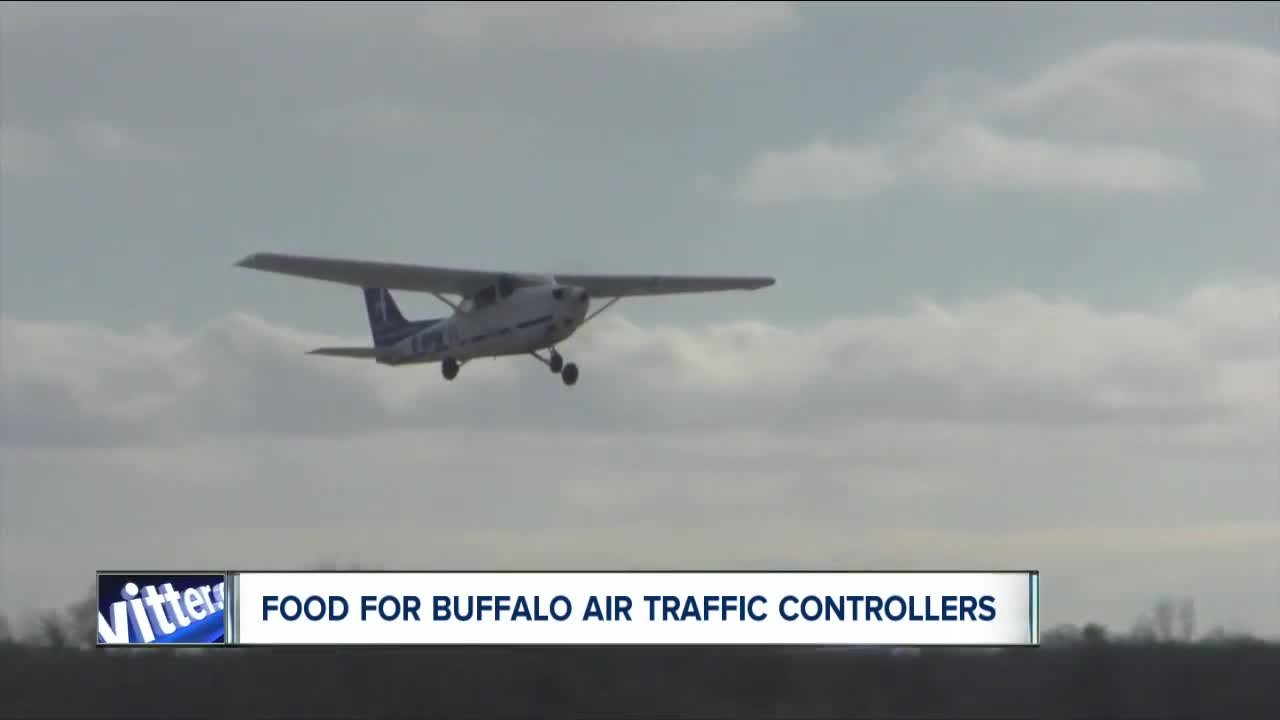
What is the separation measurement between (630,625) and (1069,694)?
8.98 metres

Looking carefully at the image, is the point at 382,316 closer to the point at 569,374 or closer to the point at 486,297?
the point at 486,297

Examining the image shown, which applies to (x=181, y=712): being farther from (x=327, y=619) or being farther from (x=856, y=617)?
(x=856, y=617)

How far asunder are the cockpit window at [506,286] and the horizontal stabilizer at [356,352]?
12.5 feet

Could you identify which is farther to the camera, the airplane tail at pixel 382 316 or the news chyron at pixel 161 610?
the airplane tail at pixel 382 316

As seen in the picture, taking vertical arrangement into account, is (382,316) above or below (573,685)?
above

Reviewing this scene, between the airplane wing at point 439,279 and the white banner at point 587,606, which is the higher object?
the airplane wing at point 439,279

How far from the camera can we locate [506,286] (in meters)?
50.6

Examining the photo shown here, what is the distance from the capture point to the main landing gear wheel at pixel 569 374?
4909cm

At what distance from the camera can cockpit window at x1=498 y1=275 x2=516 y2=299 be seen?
50.3 meters

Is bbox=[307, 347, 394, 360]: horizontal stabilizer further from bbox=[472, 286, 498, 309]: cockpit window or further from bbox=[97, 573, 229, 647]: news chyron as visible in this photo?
bbox=[97, 573, 229, 647]: news chyron

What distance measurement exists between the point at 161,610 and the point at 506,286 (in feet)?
50.4

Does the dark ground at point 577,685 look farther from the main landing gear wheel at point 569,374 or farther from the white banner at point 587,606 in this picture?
the main landing gear wheel at point 569,374

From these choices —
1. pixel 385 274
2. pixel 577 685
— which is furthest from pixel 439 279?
pixel 577 685

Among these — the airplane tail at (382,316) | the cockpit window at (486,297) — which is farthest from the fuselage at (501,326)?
the airplane tail at (382,316)
